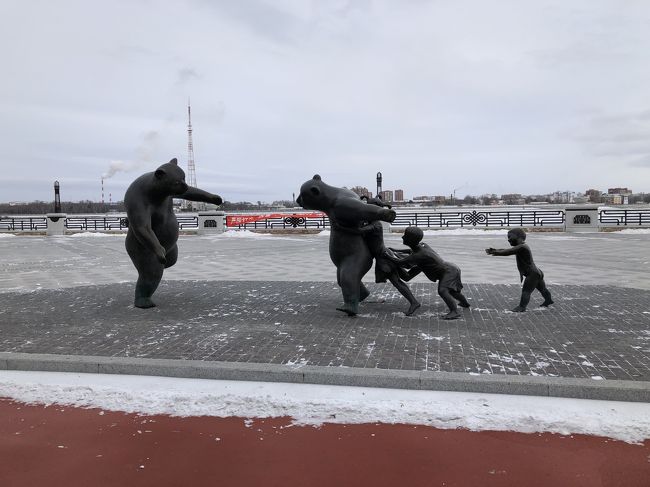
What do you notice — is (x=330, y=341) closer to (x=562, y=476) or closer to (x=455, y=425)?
(x=455, y=425)

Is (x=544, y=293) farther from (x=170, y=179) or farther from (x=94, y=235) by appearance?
(x=94, y=235)

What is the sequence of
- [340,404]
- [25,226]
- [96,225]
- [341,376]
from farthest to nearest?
[25,226] < [96,225] < [341,376] < [340,404]

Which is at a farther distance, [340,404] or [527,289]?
[527,289]

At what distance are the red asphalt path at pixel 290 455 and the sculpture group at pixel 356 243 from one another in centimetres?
347

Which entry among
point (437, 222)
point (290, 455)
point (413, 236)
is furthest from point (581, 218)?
point (290, 455)

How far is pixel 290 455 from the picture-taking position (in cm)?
333

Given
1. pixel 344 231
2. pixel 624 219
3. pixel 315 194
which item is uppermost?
pixel 315 194

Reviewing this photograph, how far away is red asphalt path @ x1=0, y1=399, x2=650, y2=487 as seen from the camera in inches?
120

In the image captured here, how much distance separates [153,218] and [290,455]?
547cm

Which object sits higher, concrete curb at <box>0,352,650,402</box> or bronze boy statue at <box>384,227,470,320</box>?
bronze boy statue at <box>384,227,470,320</box>

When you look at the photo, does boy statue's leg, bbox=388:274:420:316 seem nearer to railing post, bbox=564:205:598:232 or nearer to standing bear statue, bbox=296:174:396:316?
standing bear statue, bbox=296:174:396:316

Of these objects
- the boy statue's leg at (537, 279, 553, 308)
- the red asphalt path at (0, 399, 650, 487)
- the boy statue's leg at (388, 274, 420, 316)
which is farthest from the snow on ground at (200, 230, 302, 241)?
the red asphalt path at (0, 399, 650, 487)

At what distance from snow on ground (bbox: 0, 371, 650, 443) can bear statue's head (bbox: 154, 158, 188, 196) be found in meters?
3.53

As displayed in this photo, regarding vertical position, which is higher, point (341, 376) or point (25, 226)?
point (25, 226)
